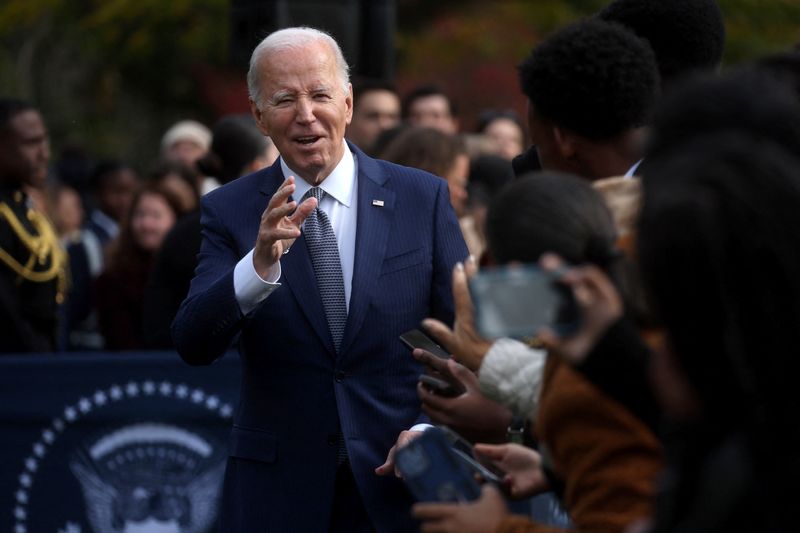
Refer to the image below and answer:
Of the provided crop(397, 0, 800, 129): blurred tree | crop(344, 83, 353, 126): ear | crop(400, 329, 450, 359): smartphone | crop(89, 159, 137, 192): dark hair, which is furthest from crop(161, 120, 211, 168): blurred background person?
crop(397, 0, 800, 129): blurred tree

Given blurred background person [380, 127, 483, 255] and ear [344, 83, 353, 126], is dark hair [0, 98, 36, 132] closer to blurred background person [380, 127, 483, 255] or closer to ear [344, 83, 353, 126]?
blurred background person [380, 127, 483, 255]

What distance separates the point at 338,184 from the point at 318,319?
15.8 inches

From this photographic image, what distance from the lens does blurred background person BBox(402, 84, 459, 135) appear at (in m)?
9.20

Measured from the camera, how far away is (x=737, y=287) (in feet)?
6.79

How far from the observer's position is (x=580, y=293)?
7.36ft

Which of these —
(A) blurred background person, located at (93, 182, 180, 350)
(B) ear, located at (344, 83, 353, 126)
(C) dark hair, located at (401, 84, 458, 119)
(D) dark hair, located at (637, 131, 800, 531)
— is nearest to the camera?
(D) dark hair, located at (637, 131, 800, 531)

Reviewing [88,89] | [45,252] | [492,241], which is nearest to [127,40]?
[88,89]

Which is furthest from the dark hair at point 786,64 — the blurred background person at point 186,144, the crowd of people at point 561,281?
the blurred background person at point 186,144

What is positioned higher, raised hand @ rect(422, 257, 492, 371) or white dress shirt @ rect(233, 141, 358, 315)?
white dress shirt @ rect(233, 141, 358, 315)

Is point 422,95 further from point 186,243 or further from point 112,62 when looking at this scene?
point 112,62

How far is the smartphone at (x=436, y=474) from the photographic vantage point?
2.62 m

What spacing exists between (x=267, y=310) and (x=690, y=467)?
2.05m

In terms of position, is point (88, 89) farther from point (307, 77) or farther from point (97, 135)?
point (307, 77)

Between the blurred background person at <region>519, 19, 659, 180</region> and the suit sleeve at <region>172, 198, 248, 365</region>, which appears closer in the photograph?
the blurred background person at <region>519, 19, 659, 180</region>
